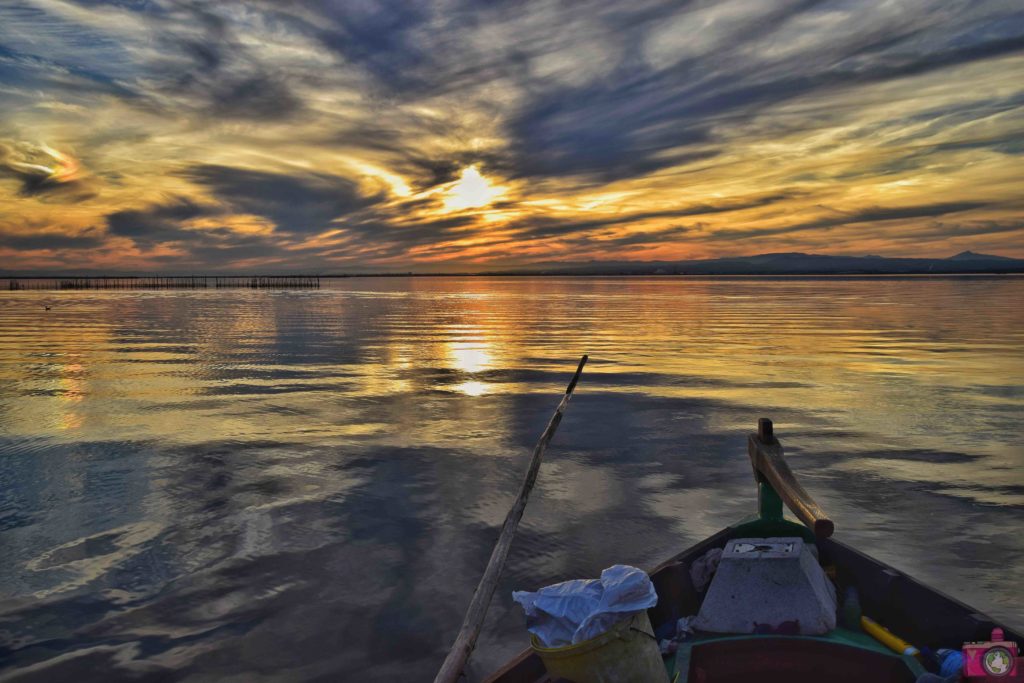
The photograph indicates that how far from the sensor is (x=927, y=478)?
13.1 m

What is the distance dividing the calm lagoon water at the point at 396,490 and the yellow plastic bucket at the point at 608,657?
272cm

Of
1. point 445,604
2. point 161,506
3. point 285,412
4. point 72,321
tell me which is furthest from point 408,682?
point 72,321

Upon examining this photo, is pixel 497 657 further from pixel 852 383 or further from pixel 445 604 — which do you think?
pixel 852 383

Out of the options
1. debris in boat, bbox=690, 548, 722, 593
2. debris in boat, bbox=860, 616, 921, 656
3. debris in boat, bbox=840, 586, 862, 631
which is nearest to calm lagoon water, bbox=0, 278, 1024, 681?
debris in boat, bbox=690, 548, 722, 593

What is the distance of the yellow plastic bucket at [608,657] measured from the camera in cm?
489

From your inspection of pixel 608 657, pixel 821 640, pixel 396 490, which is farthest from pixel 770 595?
pixel 396 490

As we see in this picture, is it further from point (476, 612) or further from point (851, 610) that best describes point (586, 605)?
point (851, 610)

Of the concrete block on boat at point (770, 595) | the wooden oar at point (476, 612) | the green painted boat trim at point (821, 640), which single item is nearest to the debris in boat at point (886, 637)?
the green painted boat trim at point (821, 640)

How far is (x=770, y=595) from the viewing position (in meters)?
6.55

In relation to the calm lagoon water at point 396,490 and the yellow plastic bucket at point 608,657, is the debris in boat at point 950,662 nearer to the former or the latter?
the yellow plastic bucket at point 608,657

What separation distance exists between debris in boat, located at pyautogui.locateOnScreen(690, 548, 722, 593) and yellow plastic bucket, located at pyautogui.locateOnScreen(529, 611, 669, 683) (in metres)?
2.22

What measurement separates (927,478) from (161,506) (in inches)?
542

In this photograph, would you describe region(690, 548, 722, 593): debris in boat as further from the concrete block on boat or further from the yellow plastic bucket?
the yellow plastic bucket

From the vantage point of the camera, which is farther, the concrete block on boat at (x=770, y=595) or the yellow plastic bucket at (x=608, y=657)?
the concrete block on boat at (x=770, y=595)
